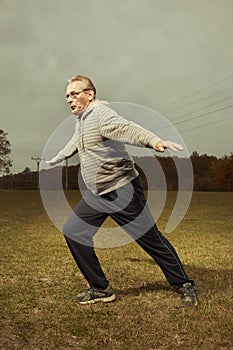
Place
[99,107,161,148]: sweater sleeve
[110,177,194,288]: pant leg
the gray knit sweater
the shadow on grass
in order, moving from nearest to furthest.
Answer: [99,107,161,148]: sweater sleeve
the gray knit sweater
[110,177,194,288]: pant leg
the shadow on grass

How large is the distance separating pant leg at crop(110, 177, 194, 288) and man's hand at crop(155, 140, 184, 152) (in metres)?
0.72

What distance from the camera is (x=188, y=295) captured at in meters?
4.64

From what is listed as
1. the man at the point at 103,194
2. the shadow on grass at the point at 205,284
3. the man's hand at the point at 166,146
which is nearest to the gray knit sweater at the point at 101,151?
the man at the point at 103,194

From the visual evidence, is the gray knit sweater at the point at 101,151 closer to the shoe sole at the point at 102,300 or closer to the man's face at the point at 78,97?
the man's face at the point at 78,97

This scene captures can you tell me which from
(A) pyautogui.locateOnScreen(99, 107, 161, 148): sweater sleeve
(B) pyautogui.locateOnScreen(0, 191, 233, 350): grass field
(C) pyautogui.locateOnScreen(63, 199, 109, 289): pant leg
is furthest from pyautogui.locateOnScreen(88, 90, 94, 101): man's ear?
(B) pyautogui.locateOnScreen(0, 191, 233, 350): grass field

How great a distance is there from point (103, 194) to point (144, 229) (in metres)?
0.52

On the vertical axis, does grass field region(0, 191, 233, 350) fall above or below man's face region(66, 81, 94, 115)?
below

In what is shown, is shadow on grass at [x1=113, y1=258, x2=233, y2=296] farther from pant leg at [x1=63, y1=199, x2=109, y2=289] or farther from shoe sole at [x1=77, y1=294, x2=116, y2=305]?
pant leg at [x1=63, y1=199, x2=109, y2=289]

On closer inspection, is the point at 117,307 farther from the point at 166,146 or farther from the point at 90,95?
the point at 90,95

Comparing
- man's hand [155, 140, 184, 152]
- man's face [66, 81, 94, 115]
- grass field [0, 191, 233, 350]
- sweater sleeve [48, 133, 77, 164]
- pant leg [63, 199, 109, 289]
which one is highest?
man's face [66, 81, 94, 115]

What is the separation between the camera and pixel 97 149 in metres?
4.40

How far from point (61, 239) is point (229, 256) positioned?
3.78 m

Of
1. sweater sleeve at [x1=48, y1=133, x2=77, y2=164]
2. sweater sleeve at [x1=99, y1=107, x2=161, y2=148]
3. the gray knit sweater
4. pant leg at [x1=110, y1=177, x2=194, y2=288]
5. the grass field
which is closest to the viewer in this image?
the grass field

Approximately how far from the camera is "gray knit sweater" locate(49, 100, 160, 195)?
4.27m
